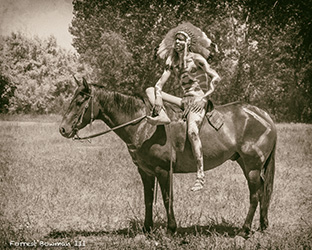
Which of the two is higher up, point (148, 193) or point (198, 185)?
point (198, 185)

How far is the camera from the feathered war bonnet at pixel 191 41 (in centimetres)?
489

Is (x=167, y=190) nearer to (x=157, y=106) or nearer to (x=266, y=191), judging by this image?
(x=157, y=106)

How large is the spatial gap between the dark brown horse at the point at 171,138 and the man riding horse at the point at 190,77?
21 centimetres

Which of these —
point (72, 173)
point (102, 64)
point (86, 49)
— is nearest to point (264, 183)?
point (72, 173)

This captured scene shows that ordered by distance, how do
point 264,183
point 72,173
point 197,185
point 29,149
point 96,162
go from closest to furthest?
point 197,185
point 264,183
point 72,173
point 96,162
point 29,149

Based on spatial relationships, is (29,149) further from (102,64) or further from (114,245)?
(114,245)

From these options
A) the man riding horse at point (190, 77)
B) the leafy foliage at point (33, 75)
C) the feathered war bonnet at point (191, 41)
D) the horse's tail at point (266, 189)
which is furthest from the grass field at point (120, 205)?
the feathered war bonnet at point (191, 41)

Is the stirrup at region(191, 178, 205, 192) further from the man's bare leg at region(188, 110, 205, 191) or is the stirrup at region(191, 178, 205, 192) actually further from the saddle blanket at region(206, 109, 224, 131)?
the saddle blanket at region(206, 109, 224, 131)

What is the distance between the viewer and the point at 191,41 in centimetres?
495

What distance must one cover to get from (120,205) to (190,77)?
3.04 m

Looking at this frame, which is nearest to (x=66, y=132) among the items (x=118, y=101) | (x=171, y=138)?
(x=118, y=101)

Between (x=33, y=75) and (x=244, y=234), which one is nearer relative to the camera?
(x=244, y=234)

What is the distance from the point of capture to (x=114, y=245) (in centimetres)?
488

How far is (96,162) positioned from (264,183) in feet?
19.0
